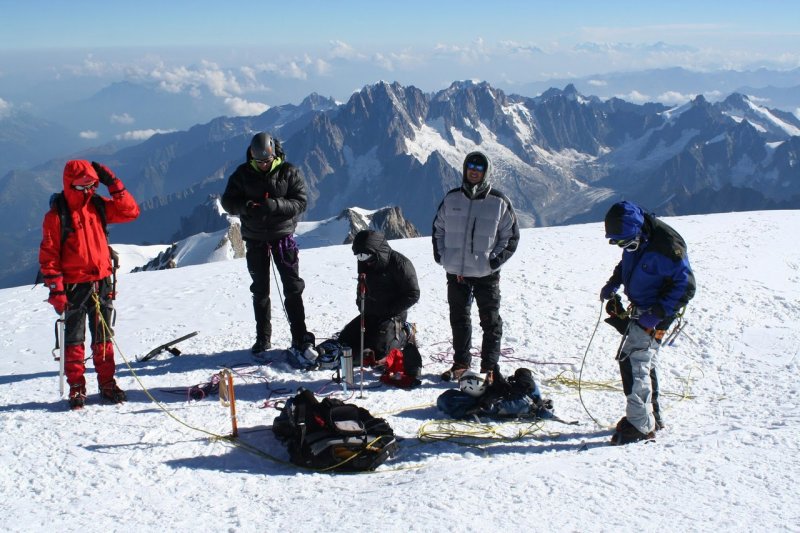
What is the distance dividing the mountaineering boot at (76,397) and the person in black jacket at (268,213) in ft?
8.72

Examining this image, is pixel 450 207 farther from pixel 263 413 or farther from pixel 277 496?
pixel 277 496

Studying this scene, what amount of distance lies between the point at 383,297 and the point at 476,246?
1790mm

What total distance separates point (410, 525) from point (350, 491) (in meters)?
0.95

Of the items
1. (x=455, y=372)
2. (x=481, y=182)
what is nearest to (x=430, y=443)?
(x=455, y=372)

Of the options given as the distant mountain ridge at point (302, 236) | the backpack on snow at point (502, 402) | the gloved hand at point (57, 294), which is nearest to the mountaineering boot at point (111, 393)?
the gloved hand at point (57, 294)

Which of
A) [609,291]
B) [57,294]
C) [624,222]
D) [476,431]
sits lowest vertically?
[476,431]

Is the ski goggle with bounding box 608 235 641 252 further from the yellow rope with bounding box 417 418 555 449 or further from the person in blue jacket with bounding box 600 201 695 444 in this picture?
the yellow rope with bounding box 417 418 555 449

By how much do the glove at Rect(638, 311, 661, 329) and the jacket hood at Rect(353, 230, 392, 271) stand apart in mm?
3710

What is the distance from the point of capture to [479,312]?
823 cm

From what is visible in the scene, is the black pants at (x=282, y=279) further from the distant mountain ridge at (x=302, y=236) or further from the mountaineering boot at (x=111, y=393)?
the distant mountain ridge at (x=302, y=236)

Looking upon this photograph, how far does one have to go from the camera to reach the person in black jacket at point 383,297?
28.3 feet

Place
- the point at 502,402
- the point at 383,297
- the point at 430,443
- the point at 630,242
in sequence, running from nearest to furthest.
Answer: the point at 630,242
the point at 430,443
the point at 502,402
the point at 383,297

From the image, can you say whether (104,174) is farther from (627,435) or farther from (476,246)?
(627,435)

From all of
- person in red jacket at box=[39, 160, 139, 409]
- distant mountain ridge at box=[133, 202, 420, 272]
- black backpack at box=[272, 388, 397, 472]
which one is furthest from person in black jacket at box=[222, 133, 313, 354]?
distant mountain ridge at box=[133, 202, 420, 272]
